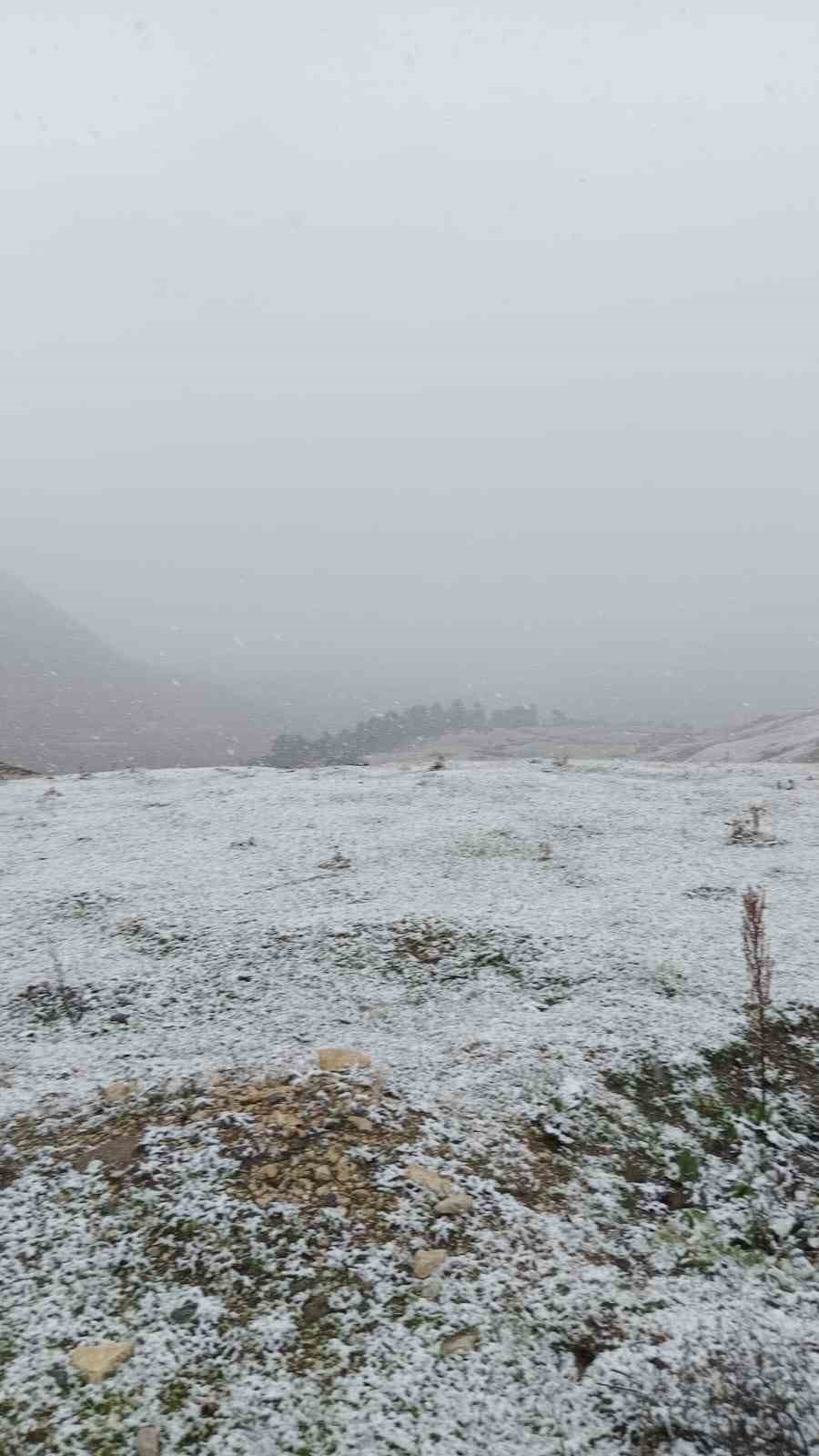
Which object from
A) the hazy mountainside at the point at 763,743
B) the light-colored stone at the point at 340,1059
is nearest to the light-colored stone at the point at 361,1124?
the light-colored stone at the point at 340,1059

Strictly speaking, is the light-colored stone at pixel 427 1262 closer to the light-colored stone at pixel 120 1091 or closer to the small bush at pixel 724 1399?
the small bush at pixel 724 1399

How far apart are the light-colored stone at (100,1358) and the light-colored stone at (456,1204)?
1722mm

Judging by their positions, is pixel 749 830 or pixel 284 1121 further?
pixel 749 830

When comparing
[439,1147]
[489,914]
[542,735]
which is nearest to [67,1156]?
[439,1147]

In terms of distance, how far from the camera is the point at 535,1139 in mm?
5340

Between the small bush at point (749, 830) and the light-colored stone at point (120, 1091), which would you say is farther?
the small bush at point (749, 830)

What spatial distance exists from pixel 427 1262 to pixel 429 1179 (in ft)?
1.83

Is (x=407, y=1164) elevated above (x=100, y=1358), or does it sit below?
above

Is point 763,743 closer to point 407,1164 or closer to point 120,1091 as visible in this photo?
point 407,1164

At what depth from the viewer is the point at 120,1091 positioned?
18.8 ft

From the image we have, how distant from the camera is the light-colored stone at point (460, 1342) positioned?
3.91 m

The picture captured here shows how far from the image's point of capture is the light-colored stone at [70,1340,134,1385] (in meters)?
3.79

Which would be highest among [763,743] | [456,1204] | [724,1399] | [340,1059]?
[763,743]

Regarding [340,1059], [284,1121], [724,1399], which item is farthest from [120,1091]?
[724,1399]
